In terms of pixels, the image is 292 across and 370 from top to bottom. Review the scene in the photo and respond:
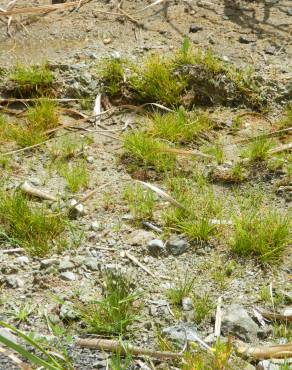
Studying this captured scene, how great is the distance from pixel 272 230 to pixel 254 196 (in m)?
0.47

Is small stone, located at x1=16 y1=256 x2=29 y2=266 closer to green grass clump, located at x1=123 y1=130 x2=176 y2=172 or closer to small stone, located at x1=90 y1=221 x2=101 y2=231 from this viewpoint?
small stone, located at x1=90 y1=221 x2=101 y2=231

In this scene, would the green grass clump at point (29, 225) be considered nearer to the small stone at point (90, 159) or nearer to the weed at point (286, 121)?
the small stone at point (90, 159)

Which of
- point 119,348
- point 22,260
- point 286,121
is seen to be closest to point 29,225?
point 22,260

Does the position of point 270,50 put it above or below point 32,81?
above

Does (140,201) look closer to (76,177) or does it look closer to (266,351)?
(76,177)

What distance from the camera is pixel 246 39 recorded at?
5.03m

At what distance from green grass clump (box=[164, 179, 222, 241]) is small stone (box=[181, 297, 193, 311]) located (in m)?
0.48

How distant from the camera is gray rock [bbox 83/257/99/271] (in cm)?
325

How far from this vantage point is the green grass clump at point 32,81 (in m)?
4.70

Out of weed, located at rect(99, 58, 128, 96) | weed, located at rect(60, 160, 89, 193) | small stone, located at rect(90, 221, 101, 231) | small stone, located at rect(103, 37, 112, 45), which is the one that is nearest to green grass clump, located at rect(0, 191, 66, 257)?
small stone, located at rect(90, 221, 101, 231)

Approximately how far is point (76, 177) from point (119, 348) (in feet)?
4.72

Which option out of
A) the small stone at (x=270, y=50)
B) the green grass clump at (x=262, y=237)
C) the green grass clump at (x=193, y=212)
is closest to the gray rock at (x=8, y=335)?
the green grass clump at (x=193, y=212)

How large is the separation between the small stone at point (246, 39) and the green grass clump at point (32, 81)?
5.17 feet

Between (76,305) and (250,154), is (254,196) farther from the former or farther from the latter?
(76,305)
